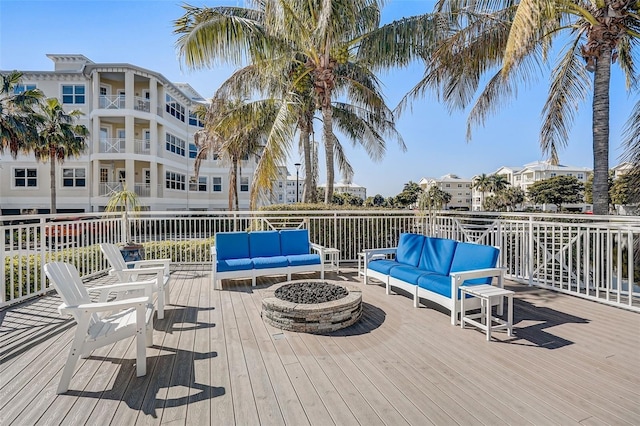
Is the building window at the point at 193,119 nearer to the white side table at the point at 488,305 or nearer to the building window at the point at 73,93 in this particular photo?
the building window at the point at 73,93

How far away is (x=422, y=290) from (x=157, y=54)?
27.7 ft

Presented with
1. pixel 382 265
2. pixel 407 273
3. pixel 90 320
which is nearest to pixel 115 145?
pixel 382 265

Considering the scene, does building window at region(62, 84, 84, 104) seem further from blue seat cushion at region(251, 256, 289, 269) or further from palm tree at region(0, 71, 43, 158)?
blue seat cushion at region(251, 256, 289, 269)

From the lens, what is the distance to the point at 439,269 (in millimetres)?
4863

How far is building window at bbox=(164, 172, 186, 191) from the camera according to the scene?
21244 mm

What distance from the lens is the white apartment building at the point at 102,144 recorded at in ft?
60.7

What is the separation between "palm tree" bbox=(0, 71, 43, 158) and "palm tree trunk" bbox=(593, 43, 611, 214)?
756 inches

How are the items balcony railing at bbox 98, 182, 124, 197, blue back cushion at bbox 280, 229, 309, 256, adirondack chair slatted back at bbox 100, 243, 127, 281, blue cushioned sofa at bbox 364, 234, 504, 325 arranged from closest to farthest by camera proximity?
1. blue cushioned sofa at bbox 364, 234, 504, 325
2. adirondack chair slatted back at bbox 100, 243, 127, 281
3. blue back cushion at bbox 280, 229, 309, 256
4. balcony railing at bbox 98, 182, 124, 197

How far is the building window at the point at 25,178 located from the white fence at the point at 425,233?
48.3 ft

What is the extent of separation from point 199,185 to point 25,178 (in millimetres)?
9862

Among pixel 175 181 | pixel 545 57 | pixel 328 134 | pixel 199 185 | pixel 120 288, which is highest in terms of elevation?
pixel 545 57

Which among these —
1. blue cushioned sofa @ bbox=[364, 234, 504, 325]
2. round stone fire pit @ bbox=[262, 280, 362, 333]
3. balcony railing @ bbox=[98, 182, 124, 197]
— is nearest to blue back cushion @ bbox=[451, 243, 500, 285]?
blue cushioned sofa @ bbox=[364, 234, 504, 325]

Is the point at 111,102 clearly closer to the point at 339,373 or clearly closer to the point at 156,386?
the point at 156,386

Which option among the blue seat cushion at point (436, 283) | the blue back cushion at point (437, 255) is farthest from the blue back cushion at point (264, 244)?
the blue seat cushion at point (436, 283)
